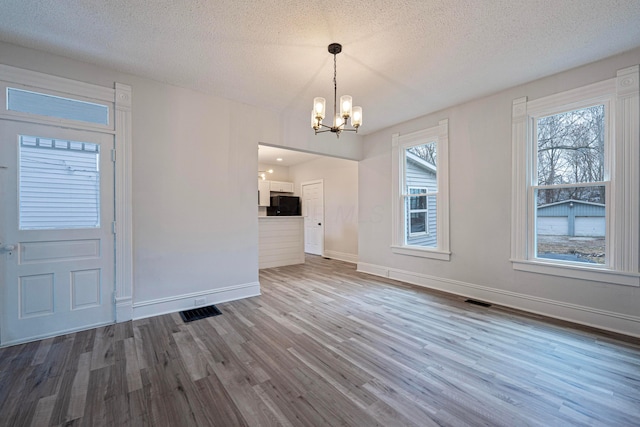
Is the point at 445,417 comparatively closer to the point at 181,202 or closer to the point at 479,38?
the point at 479,38

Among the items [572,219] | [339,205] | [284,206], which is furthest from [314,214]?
[572,219]

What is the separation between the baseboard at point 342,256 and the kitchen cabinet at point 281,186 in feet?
8.22

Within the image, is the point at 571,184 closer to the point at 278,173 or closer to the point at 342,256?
the point at 342,256

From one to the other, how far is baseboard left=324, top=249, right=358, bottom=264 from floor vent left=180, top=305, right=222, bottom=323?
12.9 ft

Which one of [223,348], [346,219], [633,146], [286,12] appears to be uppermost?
[286,12]

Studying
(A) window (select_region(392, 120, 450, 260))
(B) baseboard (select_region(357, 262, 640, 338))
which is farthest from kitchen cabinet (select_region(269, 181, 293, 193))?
(B) baseboard (select_region(357, 262, 640, 338))

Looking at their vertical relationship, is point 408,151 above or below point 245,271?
above

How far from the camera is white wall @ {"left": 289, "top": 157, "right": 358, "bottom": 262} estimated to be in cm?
690

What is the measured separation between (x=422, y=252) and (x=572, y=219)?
187cm

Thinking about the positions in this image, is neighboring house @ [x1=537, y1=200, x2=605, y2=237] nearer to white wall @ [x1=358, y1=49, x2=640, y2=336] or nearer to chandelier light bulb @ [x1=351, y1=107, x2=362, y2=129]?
white wall @ [x1=358, y1=49, x2=640, y2=336]

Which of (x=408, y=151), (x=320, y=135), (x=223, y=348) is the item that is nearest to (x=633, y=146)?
(x=408, y=151)

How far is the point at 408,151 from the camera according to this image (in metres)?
4.72

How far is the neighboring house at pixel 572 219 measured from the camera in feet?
9.52

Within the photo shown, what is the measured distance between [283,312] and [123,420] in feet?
6.05
